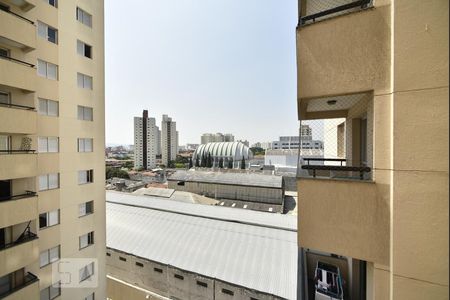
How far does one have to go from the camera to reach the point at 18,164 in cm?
648

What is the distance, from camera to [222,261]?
38.4 feet

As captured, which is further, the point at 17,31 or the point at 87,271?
the point at 87,271

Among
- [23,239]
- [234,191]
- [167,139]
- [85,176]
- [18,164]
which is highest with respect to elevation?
[167,139]

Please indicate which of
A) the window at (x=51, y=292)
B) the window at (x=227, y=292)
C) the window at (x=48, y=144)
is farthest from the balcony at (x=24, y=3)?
the window at (x=227, y=292)

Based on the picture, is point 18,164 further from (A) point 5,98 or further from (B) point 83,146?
(B) point 83,146

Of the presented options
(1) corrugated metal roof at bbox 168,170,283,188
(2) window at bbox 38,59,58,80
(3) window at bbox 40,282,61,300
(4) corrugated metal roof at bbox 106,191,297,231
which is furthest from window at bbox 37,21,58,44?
(1) corrugated metal roof at bbox 168,170,283,188

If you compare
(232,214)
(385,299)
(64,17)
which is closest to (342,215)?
(385,299)

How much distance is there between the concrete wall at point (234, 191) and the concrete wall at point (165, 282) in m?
24.4

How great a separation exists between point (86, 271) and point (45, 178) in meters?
5.40

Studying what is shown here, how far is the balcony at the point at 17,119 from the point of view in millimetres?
6094

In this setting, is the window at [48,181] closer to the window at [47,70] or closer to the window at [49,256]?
the window at [49,256]

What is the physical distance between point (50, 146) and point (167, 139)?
335ft

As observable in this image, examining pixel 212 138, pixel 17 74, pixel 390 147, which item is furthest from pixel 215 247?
pixel 212 138

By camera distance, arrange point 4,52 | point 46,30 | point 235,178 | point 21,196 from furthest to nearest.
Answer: point 235,178
point 46,30
point 21,196
point 4,52
